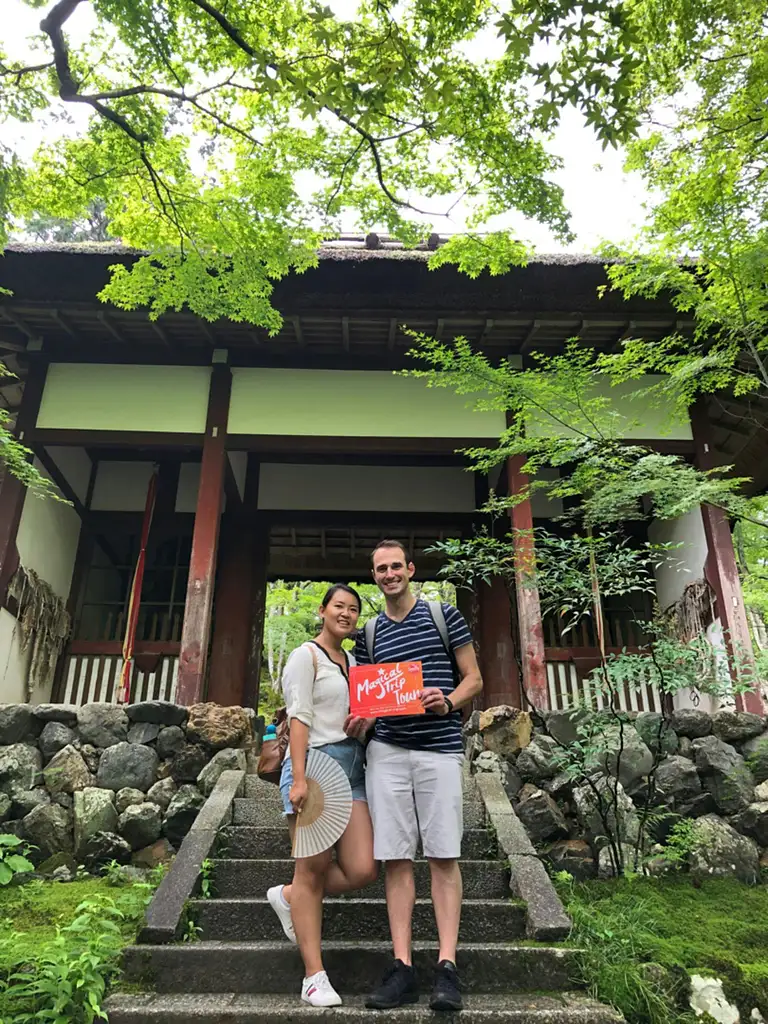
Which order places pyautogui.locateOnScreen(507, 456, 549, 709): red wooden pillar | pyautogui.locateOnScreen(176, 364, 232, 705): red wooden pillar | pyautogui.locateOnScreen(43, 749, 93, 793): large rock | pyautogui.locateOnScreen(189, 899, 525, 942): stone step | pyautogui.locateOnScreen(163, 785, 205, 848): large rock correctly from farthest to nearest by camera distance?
pyautogui.locateOnScreen(176, 364, 232, 705): red wooden pillar < pyautogui.locateOnScreen(507, 456, 549, 709): red wooden pillar < pyautogui.locateOnScreen(43, 749, 93, 793): large rock < pyautogui.locateOnScreen(163, 785, 205, 848): large rock < pyautogui.locateOnScreen(189, 899, 525, 942): stone step

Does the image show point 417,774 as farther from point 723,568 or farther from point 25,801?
point 723,568

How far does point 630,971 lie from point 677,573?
6.48 metres

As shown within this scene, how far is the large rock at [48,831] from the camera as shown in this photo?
16.8 ft

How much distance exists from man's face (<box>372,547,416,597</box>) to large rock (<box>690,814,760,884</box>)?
10.9 feet

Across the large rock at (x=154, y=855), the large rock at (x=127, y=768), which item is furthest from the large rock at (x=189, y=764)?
the large rock at (x=154, y=855)

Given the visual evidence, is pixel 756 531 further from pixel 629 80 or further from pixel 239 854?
pixel 239 854

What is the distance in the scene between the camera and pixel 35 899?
4301mm

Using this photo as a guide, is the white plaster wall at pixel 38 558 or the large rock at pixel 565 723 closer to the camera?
the large rock at pixel 565 723

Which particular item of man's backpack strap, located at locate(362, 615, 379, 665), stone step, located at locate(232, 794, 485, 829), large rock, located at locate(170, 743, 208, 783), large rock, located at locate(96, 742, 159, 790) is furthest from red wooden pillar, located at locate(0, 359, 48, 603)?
man's backpack strap, located at locate(362, 615, 379, 665)

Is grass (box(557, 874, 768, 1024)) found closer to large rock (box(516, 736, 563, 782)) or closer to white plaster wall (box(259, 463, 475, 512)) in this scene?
large rock (box(516, 736, 563, 782))

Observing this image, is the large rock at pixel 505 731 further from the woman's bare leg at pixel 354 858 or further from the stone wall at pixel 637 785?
the woman's bare leg at pixel 354 858

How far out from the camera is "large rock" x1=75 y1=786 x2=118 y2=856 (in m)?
5.13

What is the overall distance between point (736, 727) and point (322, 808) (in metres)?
4.18

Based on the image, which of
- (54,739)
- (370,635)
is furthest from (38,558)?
(370,635)
